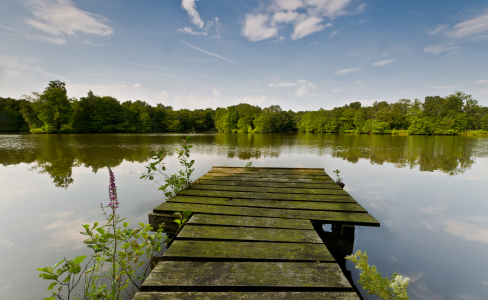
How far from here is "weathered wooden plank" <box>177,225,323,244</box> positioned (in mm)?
2252

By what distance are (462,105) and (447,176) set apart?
2410 inches

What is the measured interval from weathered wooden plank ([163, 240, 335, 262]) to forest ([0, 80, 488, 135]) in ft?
168

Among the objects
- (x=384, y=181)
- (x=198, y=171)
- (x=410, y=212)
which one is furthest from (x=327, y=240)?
(x=198, y=171)

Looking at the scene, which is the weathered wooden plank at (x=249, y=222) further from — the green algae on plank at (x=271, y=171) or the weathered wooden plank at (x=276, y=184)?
the green algae on plank at (x=271, y=171)

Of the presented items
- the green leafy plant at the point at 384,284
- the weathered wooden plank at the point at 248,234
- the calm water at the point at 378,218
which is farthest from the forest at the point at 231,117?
the green leafy plant at the point at 384,284

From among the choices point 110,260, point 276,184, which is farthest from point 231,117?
point 110,260

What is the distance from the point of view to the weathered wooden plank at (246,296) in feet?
4.72

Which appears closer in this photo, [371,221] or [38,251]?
[371,221]

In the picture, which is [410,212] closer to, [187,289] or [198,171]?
[187,289]

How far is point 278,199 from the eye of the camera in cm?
360

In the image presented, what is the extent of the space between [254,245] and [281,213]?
0.98 meters

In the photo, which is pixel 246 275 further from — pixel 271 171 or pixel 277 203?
pixel 271 171

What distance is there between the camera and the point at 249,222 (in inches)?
106

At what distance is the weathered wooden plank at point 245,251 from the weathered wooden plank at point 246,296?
40 cm
